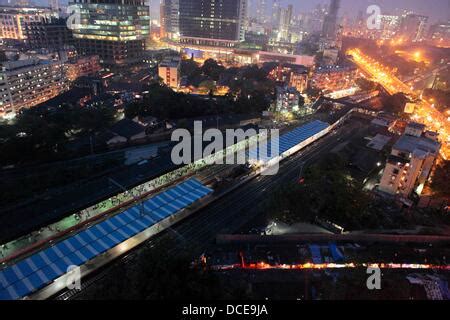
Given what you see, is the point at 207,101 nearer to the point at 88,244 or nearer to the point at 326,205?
the point at 326,205

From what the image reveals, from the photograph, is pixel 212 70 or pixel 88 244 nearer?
pixel 88 244

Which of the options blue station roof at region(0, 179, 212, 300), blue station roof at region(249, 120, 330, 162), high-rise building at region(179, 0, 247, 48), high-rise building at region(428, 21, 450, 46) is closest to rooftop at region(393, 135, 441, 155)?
blue station roof at region(249, 120, 330, 162)

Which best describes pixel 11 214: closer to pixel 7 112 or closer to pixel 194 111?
pixel 194 111

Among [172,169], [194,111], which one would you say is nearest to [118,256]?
[172,169]

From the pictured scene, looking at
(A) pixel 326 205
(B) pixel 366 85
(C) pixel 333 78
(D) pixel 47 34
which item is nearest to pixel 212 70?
(C) pixel 333 78

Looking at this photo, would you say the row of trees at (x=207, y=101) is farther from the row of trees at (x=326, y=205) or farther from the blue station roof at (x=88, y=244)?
the row of trees at (x=326, y=205)

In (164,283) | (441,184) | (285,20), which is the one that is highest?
(285,20)

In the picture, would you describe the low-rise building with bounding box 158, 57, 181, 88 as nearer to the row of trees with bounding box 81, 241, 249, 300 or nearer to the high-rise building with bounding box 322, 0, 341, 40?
the row of trees with bounding box 81, 241, 249, 300
